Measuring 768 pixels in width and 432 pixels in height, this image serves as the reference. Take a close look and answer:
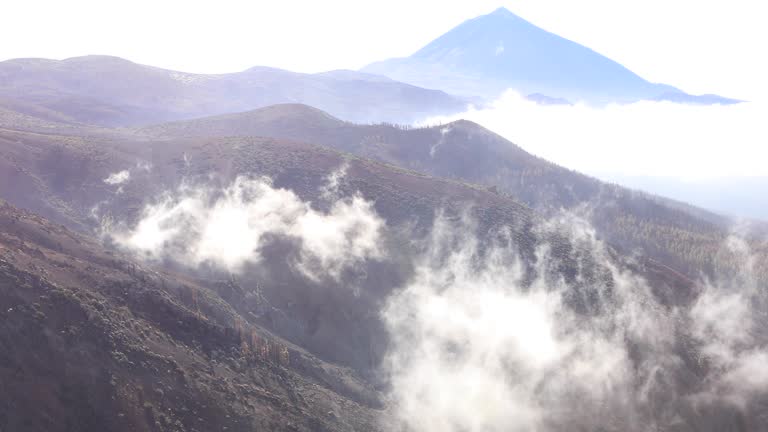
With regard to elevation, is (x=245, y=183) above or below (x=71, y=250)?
above

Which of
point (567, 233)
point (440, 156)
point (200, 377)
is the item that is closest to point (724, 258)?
point (567, 233)

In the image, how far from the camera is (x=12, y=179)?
246ft

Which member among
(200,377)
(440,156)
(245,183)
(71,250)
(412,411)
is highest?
(440,156)

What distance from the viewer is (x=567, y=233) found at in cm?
9212

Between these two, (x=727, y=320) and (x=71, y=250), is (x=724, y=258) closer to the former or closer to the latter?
(x=727, y=320)

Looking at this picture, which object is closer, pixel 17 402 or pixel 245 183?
pixel 17 402

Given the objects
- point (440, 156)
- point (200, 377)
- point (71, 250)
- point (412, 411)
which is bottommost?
point (412, 411)

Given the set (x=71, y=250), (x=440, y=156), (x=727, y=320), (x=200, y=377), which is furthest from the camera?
(x=440, y=156)

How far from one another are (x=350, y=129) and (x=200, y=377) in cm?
14430

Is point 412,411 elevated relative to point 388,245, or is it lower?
lower

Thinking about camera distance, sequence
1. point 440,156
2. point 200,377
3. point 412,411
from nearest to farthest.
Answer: point 200,377
point 412,411
point 440,156

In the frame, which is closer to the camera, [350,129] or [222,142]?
[222,142]

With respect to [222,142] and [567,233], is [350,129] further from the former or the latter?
[567,233]

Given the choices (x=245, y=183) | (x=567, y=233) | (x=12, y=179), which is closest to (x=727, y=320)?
(x=567, y=233)
